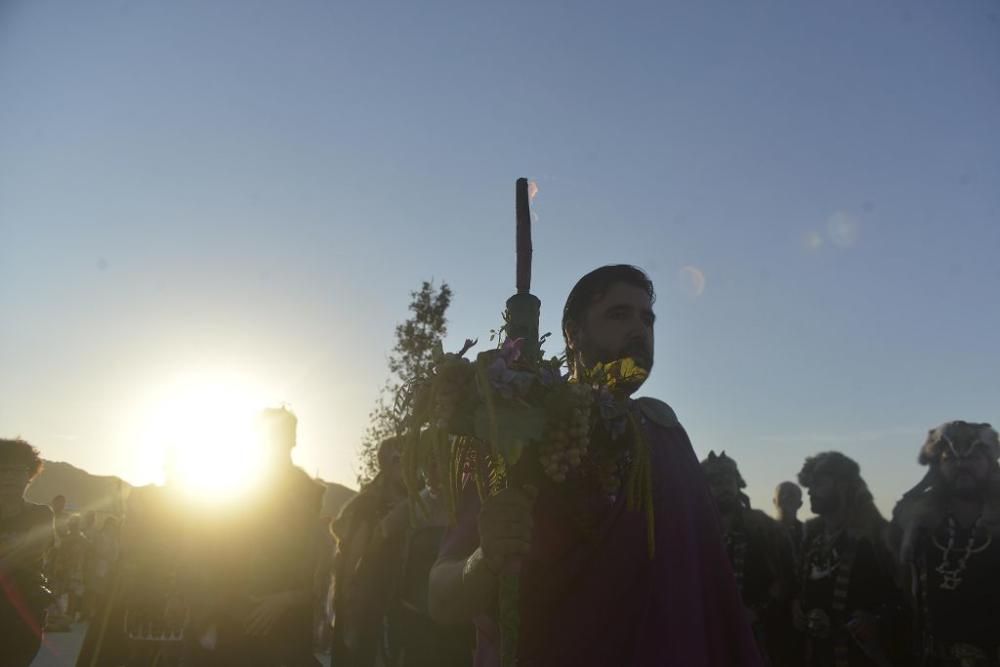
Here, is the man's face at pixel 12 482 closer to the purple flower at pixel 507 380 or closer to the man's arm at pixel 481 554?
the man's arm at pixel 481 554

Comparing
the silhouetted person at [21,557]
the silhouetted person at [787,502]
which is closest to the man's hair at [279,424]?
the silhouetted person at [21,557]

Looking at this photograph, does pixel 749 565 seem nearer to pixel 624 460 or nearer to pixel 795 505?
pixel 795 505

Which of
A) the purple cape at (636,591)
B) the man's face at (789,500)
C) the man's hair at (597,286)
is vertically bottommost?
the purple cape at (636,591)

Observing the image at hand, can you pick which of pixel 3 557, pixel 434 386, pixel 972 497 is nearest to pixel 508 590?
pixel 434 386

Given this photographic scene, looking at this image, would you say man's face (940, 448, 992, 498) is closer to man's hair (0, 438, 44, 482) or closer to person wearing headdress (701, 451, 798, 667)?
person wearing headdress (701, 451, 798, 667)

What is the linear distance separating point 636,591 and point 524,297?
1080 millimetres

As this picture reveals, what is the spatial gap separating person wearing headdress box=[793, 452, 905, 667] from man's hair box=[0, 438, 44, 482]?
288 inches

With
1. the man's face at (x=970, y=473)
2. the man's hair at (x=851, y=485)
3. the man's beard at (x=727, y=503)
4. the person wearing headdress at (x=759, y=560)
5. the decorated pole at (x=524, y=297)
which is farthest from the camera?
the man's beard at (x=727, y=503)

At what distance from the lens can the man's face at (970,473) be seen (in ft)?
20.7

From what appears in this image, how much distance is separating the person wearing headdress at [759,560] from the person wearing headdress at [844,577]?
0.48 meters

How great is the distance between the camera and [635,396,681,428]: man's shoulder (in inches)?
102

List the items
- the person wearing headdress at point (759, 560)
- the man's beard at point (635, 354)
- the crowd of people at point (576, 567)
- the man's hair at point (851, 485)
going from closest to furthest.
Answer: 1. the crowd of people at point (576, 567)
2. the man's beard at point (635, 354)
3. the man's hair at point (851, 485)
4. the person wearing headdress at point (759, 560)

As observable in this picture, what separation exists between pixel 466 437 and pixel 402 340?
762 inches

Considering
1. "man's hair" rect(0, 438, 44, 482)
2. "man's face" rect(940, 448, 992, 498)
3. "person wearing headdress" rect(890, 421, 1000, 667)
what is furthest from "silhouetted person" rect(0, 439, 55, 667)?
"man's face" rect(940, 448, 992, 498)
